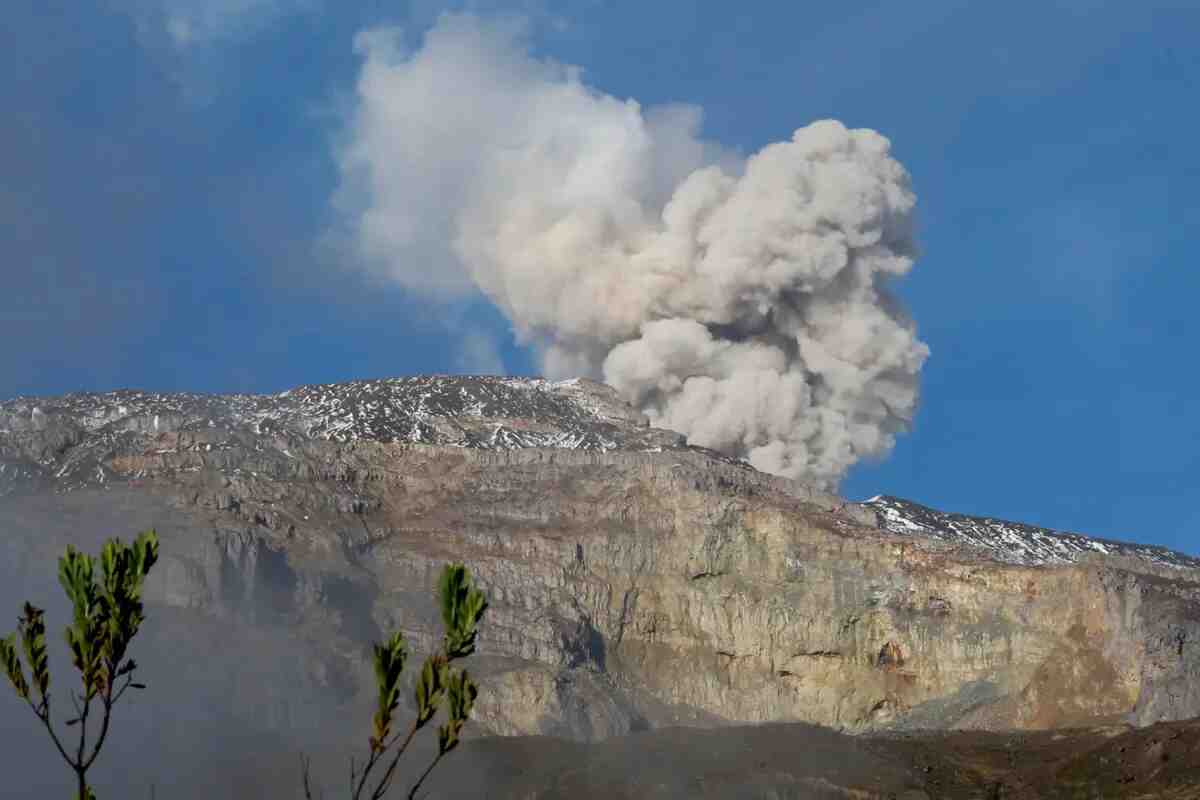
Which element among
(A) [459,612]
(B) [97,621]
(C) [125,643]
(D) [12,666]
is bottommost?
(D) [12,666]

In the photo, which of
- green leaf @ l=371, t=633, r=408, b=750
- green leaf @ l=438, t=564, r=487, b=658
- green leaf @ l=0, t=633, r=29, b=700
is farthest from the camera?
green leaf @ l=0, t=633, r=29, b=700

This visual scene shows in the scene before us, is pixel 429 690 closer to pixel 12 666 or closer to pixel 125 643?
pixel 125 643

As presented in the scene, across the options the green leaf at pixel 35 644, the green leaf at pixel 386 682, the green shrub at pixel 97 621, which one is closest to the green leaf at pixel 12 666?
the green shrub at pixel 97 621

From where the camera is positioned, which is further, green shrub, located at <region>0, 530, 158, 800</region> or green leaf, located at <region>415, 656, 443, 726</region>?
green shrub, located at <region>0, 530, 158, 800</region>

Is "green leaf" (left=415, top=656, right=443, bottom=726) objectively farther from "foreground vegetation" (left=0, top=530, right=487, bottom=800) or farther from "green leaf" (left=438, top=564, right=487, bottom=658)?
"green leaf" (left=438, top=564, right=487, bottom=658)

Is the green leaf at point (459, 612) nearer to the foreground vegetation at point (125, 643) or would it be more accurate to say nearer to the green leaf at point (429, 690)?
the foreground vegetation at point (125, 643)

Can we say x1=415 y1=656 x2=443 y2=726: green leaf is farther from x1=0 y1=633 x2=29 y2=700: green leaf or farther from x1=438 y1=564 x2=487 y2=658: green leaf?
x1=0 y1=633 x2=29 y2=700: green leaf

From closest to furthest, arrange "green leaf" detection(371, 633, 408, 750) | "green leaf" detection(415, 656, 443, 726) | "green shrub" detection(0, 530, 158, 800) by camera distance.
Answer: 1. "green leaf" detection(371, 633, 408, 750)
2. "green leaf" detection(415, 656, 443, 726)
3. "green shrub" detection(0, 530, 158, 800)

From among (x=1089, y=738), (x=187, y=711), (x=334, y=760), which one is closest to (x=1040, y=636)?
(x=1089, y=738)

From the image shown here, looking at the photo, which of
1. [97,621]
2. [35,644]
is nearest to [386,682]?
[97,621]

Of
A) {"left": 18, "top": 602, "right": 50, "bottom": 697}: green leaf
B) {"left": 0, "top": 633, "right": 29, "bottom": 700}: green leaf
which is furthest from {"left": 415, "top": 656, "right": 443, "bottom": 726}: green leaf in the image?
{"left": 0, "top": 633, "right": 29, "bottom": 700}: green leaf

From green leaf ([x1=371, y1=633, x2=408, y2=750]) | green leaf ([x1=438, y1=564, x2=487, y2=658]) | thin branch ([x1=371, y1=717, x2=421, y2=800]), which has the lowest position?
thin branch ([x1=371, y1=717, x2=421, y2=800])

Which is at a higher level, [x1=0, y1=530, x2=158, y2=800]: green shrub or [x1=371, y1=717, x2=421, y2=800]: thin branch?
[x1=0, y1=530, x2=158, y2=800]: green shrub
